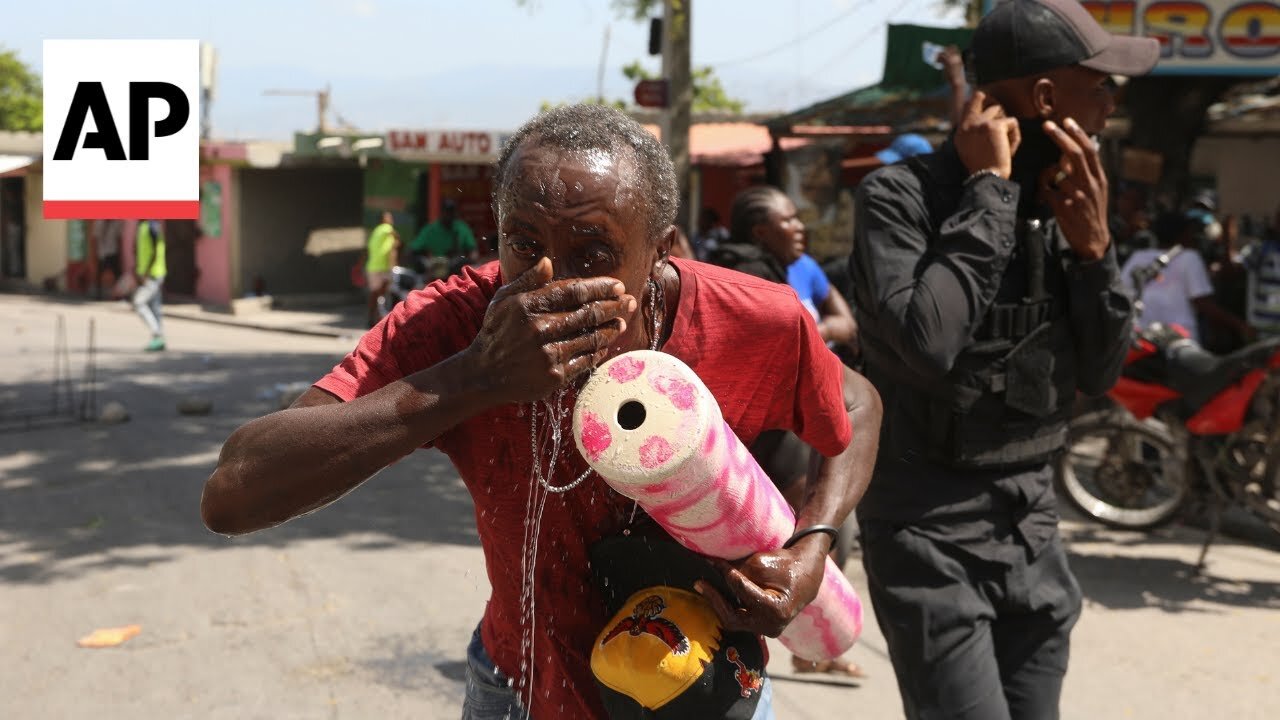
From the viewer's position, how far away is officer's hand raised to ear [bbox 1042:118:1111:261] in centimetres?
279

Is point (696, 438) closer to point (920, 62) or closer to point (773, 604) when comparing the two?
point (773, 604)

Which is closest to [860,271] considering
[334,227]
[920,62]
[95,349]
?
[920,62]

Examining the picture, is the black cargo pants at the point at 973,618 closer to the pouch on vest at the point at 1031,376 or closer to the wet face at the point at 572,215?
the pouch on vest at the point at 1031,376

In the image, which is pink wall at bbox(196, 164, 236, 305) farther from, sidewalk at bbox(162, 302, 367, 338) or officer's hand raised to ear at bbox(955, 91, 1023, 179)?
officer's hand raised to ear at bbox(955, 91, 1023, 179)

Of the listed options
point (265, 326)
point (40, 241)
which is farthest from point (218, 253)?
point (40, 241)

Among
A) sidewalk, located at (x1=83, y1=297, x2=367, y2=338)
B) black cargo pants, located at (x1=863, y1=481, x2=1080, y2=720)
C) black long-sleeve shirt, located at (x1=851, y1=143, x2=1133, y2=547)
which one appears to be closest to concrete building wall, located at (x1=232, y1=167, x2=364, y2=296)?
sidewalk, located at (x1=83, y1=297, x2=367, y2=338)

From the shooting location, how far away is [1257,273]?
866 centimetres

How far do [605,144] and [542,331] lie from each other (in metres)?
0.33

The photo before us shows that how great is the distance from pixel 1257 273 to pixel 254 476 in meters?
8.26

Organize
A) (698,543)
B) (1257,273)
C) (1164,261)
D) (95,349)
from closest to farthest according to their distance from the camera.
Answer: (698,543) → (1164,261) → (1257,273) → (95,349)

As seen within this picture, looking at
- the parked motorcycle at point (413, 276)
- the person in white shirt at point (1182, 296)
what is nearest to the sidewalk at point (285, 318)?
the parked motorcycle at point (413, 276)

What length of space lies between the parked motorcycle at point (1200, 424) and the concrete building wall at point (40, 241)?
27472 millimetres

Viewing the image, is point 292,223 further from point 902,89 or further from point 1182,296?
point 1182,296

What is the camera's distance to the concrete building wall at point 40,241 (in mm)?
29797
